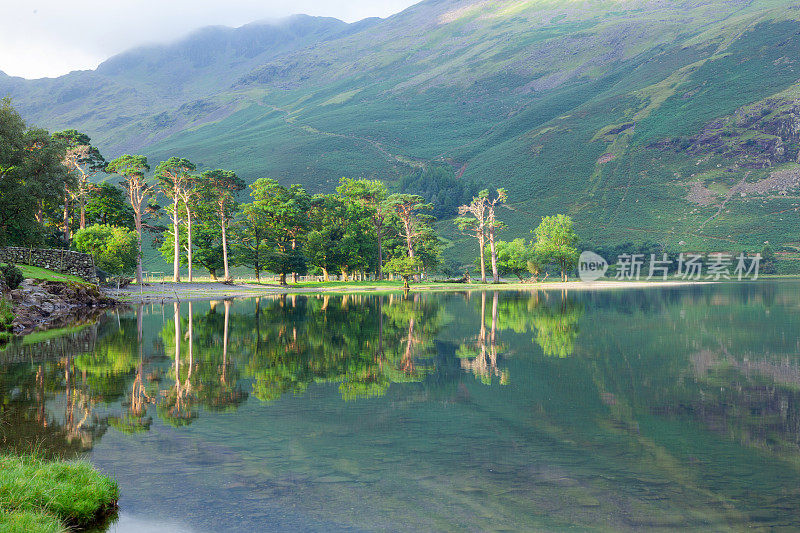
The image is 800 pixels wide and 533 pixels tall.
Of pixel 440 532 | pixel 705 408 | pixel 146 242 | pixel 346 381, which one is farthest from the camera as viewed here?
pixel 146 242

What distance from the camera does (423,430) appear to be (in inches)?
428

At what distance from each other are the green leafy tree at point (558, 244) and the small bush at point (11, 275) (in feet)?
259

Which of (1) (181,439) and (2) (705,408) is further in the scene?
(2) (705,408)

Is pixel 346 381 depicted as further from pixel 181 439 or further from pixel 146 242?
pixel 146 242

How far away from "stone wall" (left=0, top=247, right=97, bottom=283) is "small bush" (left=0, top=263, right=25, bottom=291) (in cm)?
711

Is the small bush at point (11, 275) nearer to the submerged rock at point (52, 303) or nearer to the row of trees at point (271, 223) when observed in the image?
the submerged rock at point (52, 303)

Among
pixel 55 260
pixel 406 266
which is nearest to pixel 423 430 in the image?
pixel 55 260

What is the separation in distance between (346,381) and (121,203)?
71.9 metres

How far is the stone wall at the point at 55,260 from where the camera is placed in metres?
44.2

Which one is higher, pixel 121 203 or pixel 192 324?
pixel 121 203

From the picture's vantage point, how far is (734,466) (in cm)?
876

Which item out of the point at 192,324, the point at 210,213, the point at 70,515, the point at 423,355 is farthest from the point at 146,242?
the point at 70,515

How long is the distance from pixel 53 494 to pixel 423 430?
5922 millimetres

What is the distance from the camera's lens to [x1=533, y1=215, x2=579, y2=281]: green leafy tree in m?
99.1
